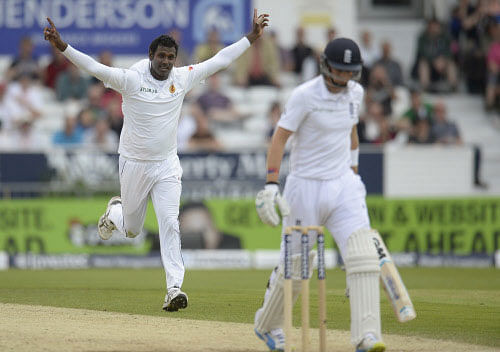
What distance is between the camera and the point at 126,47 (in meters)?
18.9

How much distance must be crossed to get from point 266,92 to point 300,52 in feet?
3.33

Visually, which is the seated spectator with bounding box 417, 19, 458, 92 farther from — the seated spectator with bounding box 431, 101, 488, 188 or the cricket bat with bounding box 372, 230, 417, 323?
the cricket bat with bounding box 372, 230, 417, 323

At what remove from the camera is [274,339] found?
6.58 metres

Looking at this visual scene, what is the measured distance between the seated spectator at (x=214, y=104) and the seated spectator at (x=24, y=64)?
10.2 ft

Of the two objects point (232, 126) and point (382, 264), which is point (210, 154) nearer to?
point (232, 126)

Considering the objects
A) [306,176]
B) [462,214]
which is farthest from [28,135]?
[306,176]

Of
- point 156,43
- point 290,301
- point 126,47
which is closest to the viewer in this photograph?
point 290,301

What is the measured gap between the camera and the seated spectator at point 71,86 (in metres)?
18.0

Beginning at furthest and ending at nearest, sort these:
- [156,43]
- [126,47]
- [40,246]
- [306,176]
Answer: [126,47]
[40,246]
[156,43]
[306,176]

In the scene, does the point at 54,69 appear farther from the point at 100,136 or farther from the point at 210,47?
the point at 210,47

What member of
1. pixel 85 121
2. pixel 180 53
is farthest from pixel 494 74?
pixel 85 121

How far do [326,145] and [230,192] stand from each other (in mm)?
9220

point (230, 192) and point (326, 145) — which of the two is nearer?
point (326, 145)

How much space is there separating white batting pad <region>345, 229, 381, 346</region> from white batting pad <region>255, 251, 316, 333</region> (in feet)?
0.87
